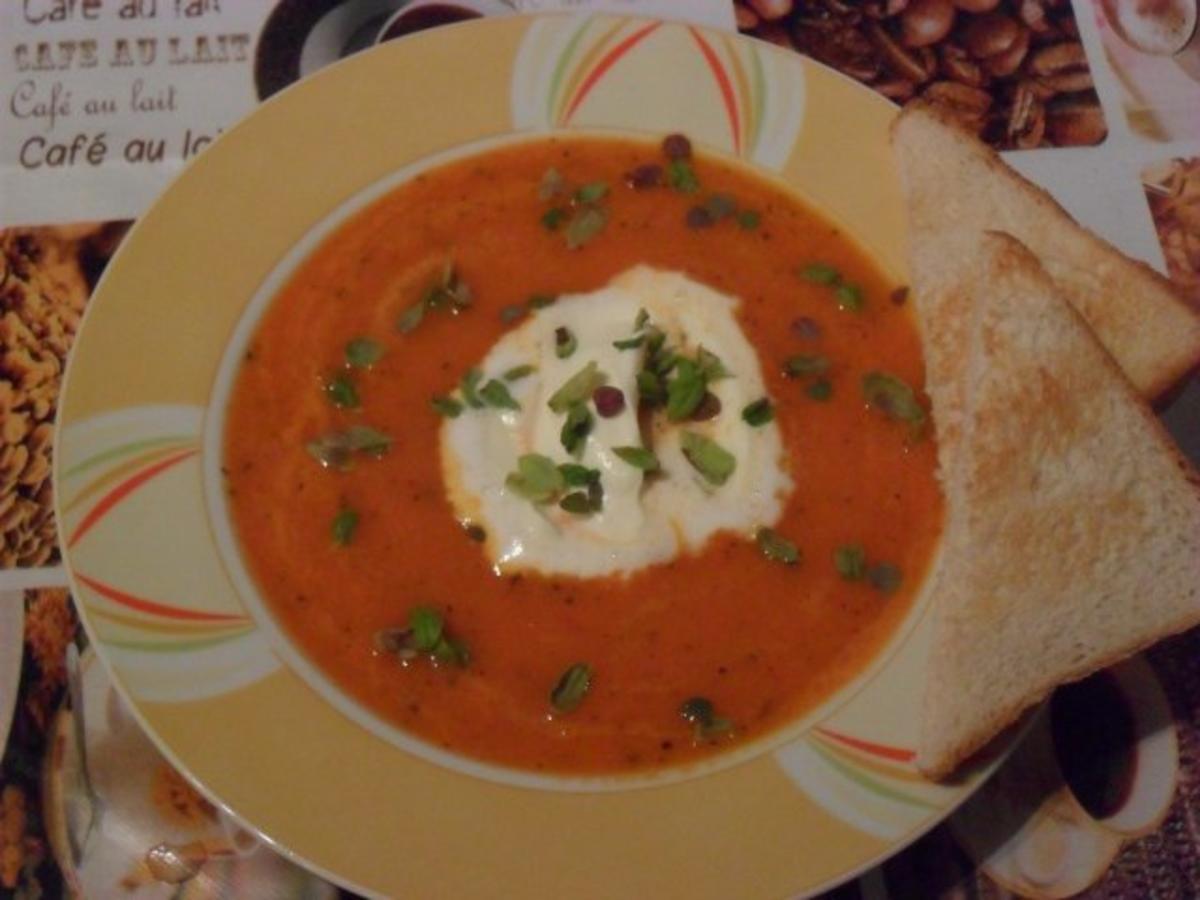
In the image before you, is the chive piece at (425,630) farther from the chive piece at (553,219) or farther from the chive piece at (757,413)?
the chive piece at (553,219)

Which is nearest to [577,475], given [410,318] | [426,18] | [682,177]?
[410,318]

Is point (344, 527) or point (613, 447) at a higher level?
point (613, 447)

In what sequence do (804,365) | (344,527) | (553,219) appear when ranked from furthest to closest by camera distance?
(553,219), (804,365), (344,527)

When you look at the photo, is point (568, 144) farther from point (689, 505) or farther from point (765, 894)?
point (765, 894)

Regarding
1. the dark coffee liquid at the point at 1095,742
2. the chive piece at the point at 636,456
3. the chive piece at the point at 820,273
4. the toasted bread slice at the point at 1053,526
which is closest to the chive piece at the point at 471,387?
the chive piece at the point at 636,456

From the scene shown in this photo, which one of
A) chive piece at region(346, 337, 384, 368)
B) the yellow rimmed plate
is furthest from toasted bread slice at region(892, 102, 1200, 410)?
chive piece at region(346, 337, 384, 368)

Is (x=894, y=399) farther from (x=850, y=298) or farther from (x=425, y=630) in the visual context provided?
(x=425, y=630)
